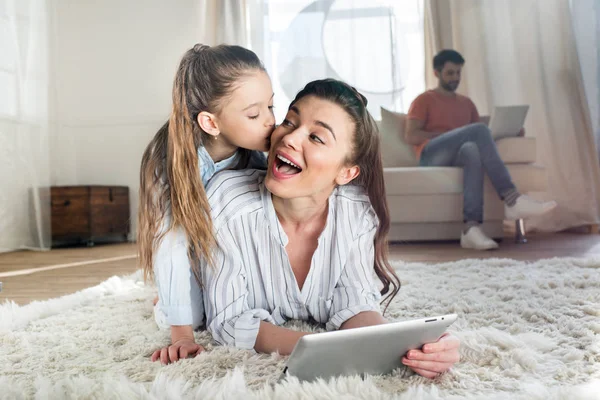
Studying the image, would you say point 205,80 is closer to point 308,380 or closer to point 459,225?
point 308,380

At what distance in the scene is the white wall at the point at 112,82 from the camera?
3.44 metres

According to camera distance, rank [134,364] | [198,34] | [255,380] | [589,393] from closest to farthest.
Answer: [589,393] < [255,380] < [134,364] < [198,34]

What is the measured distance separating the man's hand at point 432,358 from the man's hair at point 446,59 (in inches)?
111

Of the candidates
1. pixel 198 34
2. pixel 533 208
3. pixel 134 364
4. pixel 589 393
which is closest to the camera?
pixel 589 393

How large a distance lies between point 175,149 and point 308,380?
515mm

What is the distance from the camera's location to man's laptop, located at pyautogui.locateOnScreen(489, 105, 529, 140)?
2953 millimetres

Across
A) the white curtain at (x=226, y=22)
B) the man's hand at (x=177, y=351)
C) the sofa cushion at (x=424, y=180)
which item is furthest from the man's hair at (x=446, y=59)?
the man's hand at (x=177, y=351)

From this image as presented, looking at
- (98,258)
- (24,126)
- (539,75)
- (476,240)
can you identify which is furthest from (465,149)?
(24,126)

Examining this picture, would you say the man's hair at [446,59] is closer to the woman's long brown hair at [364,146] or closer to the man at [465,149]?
the man at [465,149]

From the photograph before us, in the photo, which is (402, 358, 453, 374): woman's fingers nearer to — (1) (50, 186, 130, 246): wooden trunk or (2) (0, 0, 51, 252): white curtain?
(2) (0, 0, 51, 252): white curtain

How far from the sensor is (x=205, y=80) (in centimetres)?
115

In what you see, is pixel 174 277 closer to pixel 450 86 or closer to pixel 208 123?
pixel 208 123

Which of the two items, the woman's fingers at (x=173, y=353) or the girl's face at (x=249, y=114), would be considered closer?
the woman's fingers at (x=173, y=353)

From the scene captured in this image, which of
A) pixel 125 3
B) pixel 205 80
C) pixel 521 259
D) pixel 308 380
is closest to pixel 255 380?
pixel 308 380
